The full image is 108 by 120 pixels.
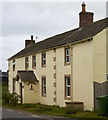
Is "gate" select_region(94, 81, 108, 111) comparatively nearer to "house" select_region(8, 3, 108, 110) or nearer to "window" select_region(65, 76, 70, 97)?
"house" select_region(8, 3, 108, 110)

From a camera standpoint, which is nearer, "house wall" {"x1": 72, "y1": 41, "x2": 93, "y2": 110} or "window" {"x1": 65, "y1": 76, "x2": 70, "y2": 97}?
"house wall" {"x1": 72, "y1": 41, "x2": 93, "y2": 110}

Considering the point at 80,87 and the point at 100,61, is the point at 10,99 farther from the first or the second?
the point at 100,61

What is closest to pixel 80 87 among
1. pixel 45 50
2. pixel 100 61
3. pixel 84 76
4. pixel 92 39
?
pixel 84 76

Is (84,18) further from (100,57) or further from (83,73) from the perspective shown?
(83,73)

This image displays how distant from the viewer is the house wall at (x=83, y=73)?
1852cm

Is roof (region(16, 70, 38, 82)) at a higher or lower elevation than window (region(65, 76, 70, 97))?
higher

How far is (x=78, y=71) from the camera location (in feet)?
65.7

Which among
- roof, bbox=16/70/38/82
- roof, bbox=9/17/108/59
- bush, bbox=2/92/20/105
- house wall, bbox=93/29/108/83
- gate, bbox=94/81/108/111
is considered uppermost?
roof, bbox=9/17/108/59

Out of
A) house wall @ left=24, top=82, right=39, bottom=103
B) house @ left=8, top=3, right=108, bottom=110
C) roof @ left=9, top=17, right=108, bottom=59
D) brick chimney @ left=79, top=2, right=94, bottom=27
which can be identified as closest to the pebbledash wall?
house @ left=8, top=3, right=108, bottom=110

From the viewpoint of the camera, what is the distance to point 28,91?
2709 centimetres

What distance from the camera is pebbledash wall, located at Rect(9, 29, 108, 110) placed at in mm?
18453

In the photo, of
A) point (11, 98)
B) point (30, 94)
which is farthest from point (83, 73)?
point (11, 98)

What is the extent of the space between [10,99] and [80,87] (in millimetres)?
9353

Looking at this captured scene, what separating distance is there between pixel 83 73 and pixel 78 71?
73 centimetres
